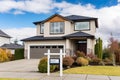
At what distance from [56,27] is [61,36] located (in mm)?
1832

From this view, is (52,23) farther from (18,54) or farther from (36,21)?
(18,54)

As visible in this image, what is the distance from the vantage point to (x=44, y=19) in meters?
38.7

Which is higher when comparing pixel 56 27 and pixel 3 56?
pixel 56 27

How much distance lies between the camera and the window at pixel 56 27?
3693 centimetres

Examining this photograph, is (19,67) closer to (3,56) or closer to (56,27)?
(56,27)

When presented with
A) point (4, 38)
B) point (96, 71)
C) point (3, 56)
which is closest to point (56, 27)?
point (3, 56)

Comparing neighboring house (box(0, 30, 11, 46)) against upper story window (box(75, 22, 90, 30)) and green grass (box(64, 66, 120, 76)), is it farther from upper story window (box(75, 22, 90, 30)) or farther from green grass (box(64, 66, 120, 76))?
green grass (box(64, 66, 120, 76))

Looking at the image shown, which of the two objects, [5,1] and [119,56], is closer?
[5,1]

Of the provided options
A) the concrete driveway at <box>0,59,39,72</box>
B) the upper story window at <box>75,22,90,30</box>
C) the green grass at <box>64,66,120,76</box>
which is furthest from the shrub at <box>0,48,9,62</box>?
the green grass at <box>64,66,120,76</box>

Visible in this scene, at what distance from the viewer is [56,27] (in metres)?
37.1

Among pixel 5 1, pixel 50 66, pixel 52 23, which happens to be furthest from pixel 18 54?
pixel 50 66

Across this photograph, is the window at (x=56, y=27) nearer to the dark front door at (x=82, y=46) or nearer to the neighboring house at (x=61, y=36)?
the neighboring house at (x=61, y=36)

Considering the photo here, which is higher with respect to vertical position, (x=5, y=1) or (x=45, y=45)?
(x=5, y=1)

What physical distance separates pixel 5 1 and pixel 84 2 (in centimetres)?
980
